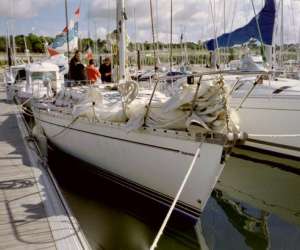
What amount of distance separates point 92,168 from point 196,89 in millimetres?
3416

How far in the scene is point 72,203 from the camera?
722 cm

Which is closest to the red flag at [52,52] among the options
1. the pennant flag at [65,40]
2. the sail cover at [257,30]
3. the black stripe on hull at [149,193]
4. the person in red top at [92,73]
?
the pennant flag at [65,40]

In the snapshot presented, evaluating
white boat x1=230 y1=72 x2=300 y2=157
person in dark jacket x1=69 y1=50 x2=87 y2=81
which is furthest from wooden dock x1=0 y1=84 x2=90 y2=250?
white boat x1=230 y1=72 x2=300 y2=157

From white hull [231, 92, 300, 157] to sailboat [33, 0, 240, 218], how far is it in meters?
3.43

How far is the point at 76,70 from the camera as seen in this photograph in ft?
34.2

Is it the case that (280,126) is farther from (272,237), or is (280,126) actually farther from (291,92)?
(272,237)

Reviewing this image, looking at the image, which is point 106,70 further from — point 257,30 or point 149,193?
point 149,193

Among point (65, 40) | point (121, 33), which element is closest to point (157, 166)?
point (121, 33)

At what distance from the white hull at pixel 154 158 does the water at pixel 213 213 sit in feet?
1.49

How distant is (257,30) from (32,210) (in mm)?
7878

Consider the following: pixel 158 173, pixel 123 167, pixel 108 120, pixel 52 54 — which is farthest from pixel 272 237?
pixel 52 54

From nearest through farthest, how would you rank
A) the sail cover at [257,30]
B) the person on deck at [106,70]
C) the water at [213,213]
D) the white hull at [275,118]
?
the water at [213,213] < the white hull at [275,118] < the sail cover at [257,30] < the person on deck at [106,70]

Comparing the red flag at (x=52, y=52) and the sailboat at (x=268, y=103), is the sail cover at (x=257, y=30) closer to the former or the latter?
the sailboat at (x=268, y=103)

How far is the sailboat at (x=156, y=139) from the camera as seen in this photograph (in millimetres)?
5160
